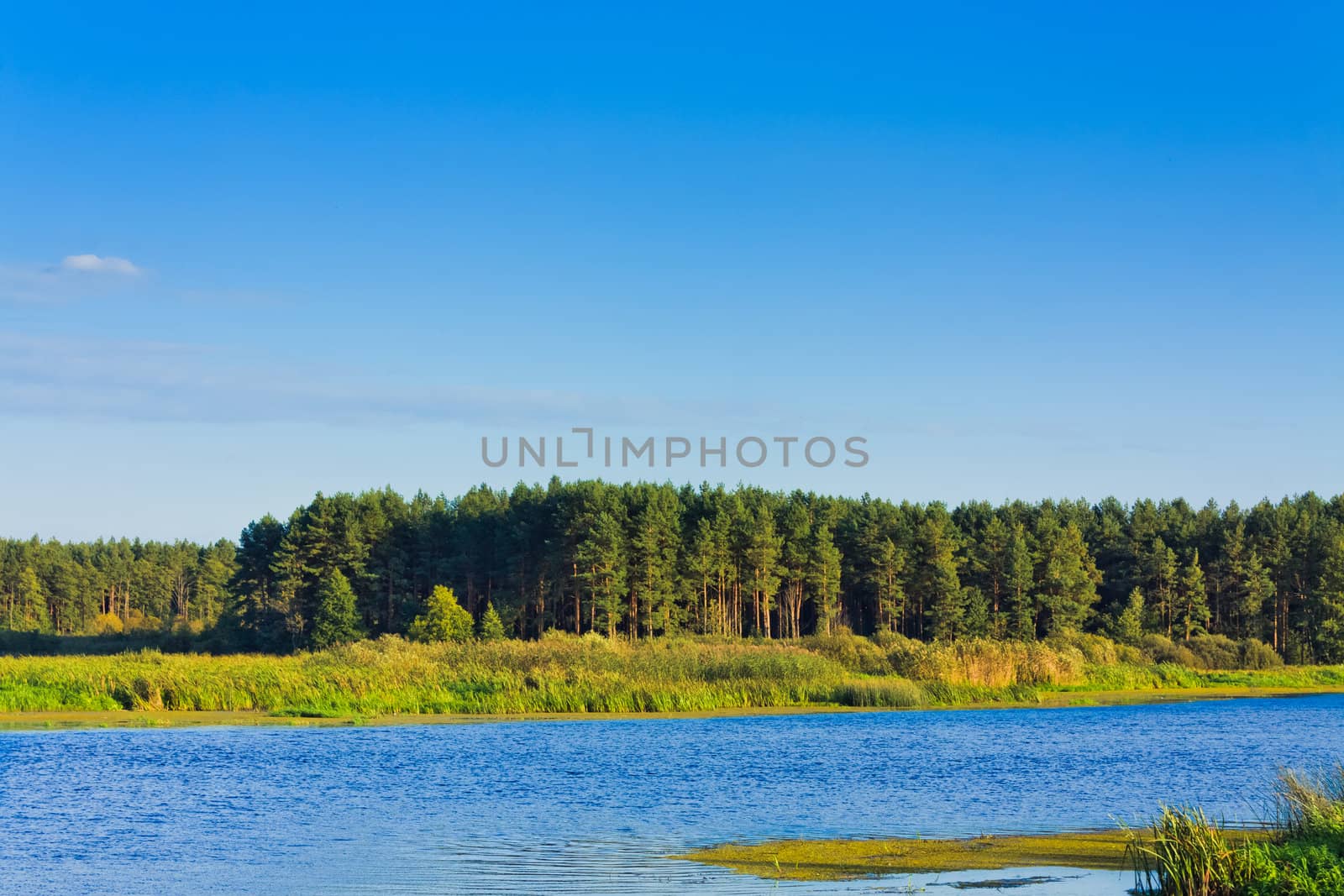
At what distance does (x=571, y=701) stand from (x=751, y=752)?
14269 millimetres

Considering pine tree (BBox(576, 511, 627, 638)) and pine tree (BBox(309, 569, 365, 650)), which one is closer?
pine tree (BBox(576, 511, 627, 638))

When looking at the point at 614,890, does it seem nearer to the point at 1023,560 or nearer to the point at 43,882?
the point at 43,882

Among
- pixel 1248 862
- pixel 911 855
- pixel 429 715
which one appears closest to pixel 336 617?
pixel 429 715

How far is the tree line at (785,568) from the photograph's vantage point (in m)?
80.5

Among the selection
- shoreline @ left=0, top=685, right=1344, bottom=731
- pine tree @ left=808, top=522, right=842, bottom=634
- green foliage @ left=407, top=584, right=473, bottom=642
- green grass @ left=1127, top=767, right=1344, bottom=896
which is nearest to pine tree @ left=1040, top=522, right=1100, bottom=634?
pine tree @ left=808, top=522, right=842, bottom=634

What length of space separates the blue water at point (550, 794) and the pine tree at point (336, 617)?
41.6m

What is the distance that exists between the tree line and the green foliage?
9.70 ft

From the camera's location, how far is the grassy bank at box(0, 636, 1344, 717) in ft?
144

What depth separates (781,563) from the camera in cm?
8738

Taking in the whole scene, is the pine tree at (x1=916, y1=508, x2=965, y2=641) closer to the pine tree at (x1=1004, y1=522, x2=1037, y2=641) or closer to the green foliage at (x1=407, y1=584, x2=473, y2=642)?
the pine tree at (x1=1004, y1=522, x2=1037, y2=641)

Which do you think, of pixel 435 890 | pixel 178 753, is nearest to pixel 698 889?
pixel 435 890

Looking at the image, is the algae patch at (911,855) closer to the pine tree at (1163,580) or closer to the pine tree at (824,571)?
the pine tree at (824,571)

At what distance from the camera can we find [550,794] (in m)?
24.7

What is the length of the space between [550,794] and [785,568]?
61.9m
